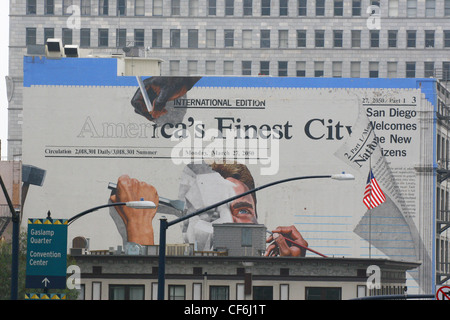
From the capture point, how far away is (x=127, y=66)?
291 ft

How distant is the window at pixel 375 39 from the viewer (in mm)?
146425

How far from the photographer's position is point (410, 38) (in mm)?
146000

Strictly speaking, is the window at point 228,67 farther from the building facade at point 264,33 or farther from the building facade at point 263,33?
the building facade at point 264,33

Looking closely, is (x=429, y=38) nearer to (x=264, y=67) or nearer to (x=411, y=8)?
(x=411, y=8)

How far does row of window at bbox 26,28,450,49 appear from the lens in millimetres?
145625

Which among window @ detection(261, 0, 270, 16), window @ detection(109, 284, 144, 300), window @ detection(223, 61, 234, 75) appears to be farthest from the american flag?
window @ detection(261, 0, 270, 16)

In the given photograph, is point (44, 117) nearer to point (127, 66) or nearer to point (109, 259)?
point (127, 66)

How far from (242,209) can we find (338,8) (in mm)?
68888

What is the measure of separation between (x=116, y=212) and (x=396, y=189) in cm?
2128

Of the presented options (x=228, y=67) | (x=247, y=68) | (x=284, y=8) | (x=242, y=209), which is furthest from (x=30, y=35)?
(x=242, y=209)

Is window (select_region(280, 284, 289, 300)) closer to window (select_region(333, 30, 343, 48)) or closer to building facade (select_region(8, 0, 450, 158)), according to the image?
building facade (select_region(8, 0, 450, 158))

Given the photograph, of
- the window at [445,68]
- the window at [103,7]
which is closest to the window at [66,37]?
the window at [103,7]
